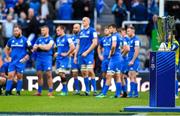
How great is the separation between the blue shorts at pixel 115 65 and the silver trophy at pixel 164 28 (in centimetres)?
486

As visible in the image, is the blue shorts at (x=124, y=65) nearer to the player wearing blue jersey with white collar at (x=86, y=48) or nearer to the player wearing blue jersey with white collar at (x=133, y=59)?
the player wearing blue jersey with white collar at (x=133, y=59)

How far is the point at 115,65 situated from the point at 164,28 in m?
5.09

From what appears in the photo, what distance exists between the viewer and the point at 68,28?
101ft

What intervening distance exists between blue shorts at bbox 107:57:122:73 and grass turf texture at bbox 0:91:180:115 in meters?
0.87

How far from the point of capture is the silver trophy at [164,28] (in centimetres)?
1778

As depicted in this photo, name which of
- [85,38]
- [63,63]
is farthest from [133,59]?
[63,63]

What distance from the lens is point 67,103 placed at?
2045 cm

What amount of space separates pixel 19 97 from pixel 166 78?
20.9 ft

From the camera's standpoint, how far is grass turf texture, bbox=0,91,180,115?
59.8ft

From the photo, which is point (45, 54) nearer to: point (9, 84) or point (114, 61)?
point (9, 84)

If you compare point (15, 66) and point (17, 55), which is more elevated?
point (17, 55)

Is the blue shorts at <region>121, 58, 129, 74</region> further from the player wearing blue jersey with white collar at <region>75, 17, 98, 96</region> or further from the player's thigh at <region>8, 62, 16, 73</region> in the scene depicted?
the player's thigh at <region>8, 62, 16, 73</region>

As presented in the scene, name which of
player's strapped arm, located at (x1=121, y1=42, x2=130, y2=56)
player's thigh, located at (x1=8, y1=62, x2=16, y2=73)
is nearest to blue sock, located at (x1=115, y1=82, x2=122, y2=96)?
player's strapped arm, located at (x1=121, y1=42, x2=130, y2=56)

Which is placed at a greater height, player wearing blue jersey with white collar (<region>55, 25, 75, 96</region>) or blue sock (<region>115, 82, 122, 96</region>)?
player wearing blue jersey with white collar (<region>55, 25, 75, 96</region>)
